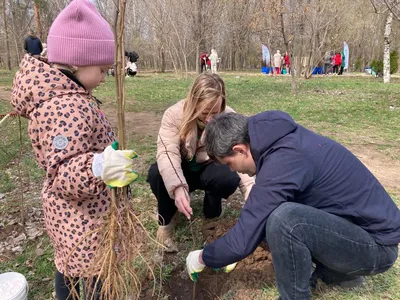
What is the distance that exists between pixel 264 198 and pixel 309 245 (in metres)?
0.31

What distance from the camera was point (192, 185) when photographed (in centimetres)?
256

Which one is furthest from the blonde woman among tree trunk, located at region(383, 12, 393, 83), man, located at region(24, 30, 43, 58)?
tree trunk, located at region(383, 12, 393, 83)

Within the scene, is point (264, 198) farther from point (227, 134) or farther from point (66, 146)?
point (66, 146)

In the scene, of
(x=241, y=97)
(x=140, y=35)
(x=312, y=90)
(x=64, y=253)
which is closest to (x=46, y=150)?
(x=64, y=253)

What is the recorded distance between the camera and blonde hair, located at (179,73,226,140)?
2.20 m

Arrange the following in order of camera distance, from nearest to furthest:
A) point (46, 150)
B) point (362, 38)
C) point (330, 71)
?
point (46, 150), point (330, 71), point (362, 38)

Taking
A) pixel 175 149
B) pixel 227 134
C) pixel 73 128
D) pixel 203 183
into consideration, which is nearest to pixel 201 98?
pixel 175 149

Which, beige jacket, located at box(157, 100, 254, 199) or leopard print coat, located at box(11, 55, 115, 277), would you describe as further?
beige jacket, located at box(157, 100, 254, 199)

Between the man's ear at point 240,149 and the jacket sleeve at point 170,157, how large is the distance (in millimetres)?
603

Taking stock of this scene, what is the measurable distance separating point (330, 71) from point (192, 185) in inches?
927

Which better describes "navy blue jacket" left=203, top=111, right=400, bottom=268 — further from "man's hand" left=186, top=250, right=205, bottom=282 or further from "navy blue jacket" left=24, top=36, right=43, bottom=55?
"navy blue jacket" left=24, top=36, right=43, bottom=55

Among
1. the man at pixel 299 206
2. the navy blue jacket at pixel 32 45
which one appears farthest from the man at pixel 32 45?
the man at pixel 299 206

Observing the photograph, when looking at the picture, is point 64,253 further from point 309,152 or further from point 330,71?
point 330,71

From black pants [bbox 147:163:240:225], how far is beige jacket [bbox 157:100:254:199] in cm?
7
